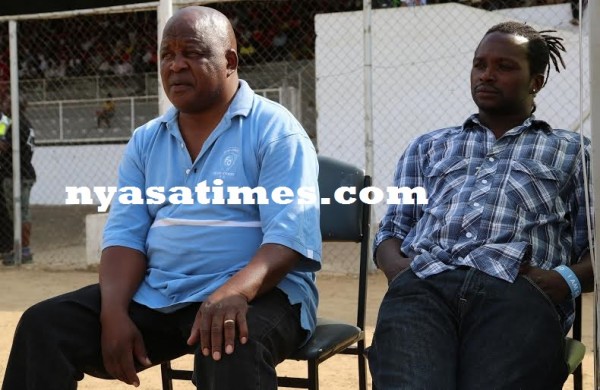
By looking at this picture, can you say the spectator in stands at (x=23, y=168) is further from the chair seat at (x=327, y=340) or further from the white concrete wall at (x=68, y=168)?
the chair seat at (x=327, y=340)

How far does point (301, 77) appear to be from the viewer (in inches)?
501

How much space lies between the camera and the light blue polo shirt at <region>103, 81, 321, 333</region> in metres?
2.52

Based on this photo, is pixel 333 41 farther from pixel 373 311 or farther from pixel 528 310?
pixel 528 310

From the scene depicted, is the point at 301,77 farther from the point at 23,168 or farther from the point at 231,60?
the point at 231,60

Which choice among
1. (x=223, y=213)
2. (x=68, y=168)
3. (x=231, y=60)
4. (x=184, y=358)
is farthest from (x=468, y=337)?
(x=68, y=168)

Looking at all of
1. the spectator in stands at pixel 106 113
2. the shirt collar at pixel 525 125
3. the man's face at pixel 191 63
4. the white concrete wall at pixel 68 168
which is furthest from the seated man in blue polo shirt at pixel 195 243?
the spectator in stands at pixel 106 113

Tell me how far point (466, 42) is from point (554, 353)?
21.1 ft

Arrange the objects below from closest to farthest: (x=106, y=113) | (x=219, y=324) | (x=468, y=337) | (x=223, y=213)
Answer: (x=219, y=324), (x=468, y=337), (x=223, y=213), (x=106, y=113)

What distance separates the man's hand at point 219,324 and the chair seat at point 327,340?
30 centimetres

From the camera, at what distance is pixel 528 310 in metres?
2.33

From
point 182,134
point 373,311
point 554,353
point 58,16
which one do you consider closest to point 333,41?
point 58,16

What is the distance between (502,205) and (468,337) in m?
0.45

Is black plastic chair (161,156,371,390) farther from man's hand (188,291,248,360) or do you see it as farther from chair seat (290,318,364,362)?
man's hand (188,291,248,360)

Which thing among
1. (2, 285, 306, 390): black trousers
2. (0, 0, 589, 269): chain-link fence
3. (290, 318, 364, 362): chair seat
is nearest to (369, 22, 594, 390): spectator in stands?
(290, 318, 364, 362): chair seat
